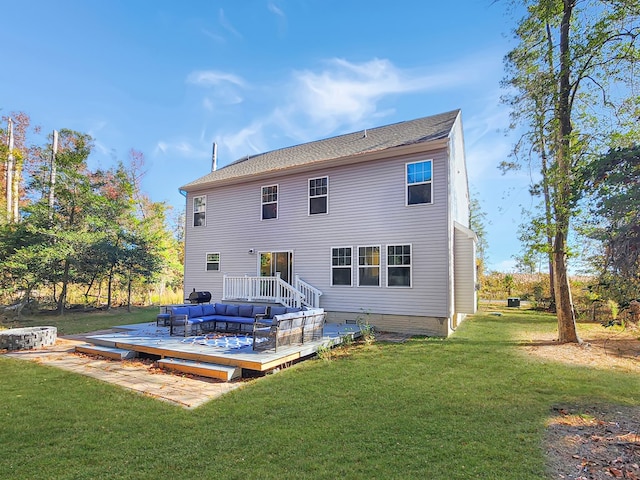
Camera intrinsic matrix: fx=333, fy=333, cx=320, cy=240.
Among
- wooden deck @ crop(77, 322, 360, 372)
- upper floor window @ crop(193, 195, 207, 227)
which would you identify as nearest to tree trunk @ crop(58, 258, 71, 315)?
upper floor window @ crop(193, 195, 207, 227)

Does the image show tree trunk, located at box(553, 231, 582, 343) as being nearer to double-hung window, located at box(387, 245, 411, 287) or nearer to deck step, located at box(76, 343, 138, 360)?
double-hung window, located at box(387, 245, 411, 287)

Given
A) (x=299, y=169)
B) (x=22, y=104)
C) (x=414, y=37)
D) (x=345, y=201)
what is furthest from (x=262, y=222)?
(x=22, y=104)

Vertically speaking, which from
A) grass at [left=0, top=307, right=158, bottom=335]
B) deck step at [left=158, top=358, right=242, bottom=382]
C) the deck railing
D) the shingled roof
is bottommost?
grass at [left=0, top=307, right=158, bottom=335]

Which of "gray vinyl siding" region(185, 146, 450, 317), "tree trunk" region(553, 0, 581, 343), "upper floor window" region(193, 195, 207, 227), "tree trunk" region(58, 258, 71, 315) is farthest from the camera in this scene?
"upper floor window" region(193, 195, 207, 227)

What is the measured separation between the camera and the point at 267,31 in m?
12.8

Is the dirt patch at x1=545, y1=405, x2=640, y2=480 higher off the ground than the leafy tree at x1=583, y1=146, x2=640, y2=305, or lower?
lower

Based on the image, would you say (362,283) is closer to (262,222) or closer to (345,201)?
(345,201)

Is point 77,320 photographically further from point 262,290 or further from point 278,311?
→ point 278,311

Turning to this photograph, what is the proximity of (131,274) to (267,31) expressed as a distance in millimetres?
12628

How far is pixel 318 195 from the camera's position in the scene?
12234 mm

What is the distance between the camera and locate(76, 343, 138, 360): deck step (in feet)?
24.8

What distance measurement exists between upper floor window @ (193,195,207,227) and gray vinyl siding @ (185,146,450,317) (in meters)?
0.26

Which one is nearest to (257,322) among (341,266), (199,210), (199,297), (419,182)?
(341,266)

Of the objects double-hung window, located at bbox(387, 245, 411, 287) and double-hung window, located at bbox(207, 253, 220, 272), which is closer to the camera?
double-hung window, located at bbox(387, 245, 411, 287)
